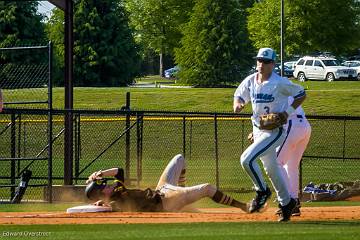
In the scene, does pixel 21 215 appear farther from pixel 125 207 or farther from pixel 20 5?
pixel 20 5

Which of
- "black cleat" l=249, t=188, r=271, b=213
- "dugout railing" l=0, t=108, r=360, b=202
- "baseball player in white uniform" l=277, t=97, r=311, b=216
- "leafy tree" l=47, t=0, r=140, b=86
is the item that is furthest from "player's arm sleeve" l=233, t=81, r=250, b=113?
"leafy tree" l=47, t=0, r=140, b=86

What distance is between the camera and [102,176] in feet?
41.3

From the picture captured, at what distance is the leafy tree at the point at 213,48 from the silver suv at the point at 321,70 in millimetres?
3985

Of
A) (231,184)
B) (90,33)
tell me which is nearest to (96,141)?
(231,184)

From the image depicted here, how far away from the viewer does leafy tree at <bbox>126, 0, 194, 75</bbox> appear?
214 ft

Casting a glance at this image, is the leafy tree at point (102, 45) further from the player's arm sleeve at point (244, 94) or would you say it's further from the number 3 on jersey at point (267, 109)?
the number 3 on jersey at point (267, 109)

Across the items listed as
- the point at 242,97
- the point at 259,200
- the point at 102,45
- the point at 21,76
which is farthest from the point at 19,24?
the point at 102,45

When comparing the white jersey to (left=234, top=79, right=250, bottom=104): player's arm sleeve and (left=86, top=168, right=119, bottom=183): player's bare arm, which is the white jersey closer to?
(left=234, top=79, right=250, bottom=104): player's arm sleeve

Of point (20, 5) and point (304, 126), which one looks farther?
point (20, 5)

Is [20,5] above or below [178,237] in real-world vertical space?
above

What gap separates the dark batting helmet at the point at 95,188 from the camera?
12516 millimetres

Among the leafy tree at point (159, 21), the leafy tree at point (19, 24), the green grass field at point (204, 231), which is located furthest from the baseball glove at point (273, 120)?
the leafy tree at point (159, 21)

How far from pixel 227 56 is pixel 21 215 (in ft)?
118

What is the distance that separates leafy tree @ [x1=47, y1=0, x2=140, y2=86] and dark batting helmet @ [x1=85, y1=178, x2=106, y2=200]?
32500mm
